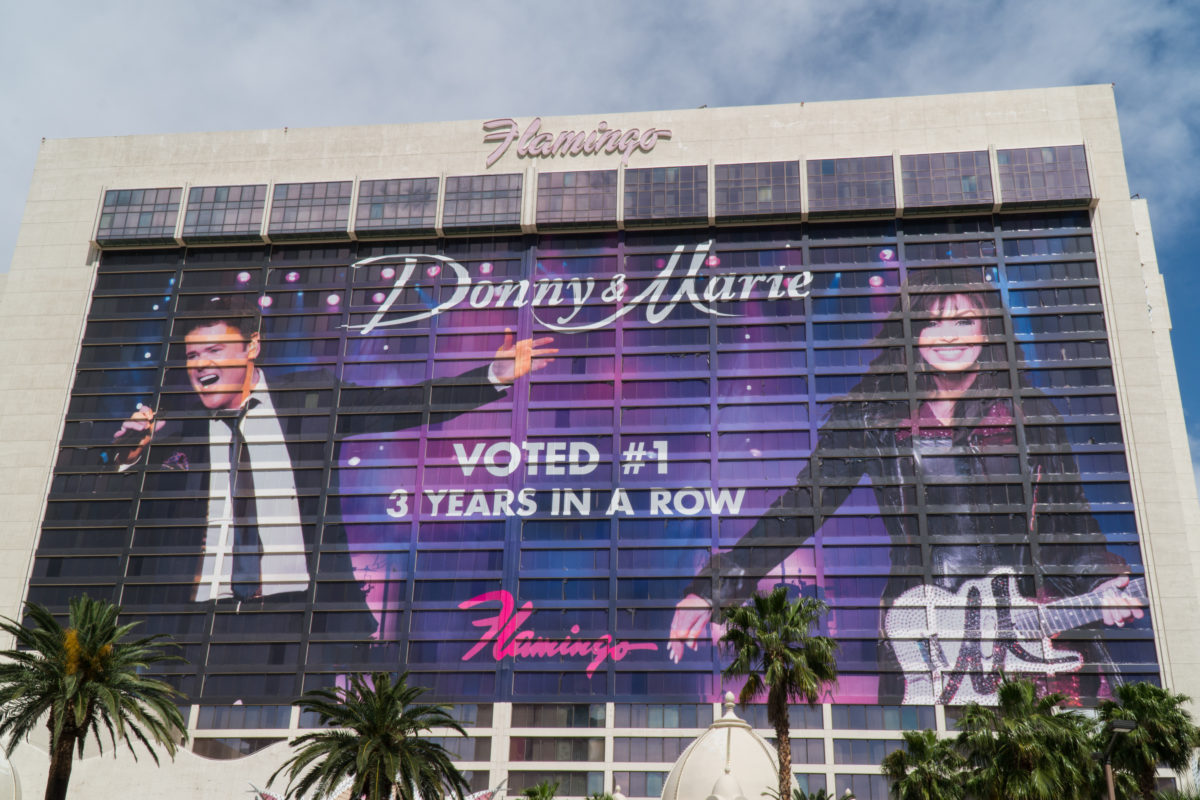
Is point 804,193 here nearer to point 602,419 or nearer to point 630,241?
point 630,241

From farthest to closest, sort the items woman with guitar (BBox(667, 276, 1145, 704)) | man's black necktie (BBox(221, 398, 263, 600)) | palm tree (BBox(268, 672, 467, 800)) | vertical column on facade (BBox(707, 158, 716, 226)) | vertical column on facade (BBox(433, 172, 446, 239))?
vertical column on facade (BBox(433, 172, 446, 239))
vertical column on facade (BBox(707, 158, 716, 226))
man's black necktie (BBox(221, 398, 263, 600))
woman with guitar (BBox(667, 276, 1145, 704))
palm tree (BBox(268, 672, 467, 800))

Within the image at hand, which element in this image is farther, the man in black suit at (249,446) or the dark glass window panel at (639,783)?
the man in black suit at (249,446)

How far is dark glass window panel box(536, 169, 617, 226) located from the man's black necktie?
35.1 metres

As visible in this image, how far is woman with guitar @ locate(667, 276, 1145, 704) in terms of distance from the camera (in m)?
102

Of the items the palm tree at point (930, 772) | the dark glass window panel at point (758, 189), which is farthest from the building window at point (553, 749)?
the dark glass window panel at point (758, 189)

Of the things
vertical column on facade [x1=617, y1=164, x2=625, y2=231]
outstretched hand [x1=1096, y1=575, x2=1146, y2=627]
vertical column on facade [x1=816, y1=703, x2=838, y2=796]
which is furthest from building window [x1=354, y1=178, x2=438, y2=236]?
outstretched hand [x1=1096, y1=575, x2=1146, y2=627]

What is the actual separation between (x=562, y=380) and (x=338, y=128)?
38167 millimetres

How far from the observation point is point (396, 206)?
122 meters

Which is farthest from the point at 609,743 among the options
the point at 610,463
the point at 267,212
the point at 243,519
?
the point at 267,212

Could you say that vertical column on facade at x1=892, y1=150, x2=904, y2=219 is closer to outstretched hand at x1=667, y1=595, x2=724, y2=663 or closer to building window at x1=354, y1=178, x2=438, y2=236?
outstretched hand at x1=667, y1=595, x2=724, y2=663

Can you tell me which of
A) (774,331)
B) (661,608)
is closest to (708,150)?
(774,331)

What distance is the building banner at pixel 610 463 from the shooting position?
342ft

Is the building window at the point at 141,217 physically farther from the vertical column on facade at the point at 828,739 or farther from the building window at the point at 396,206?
the vertical column on facade at the point at 828,739

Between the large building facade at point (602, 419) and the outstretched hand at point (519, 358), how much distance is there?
18.0 inches
